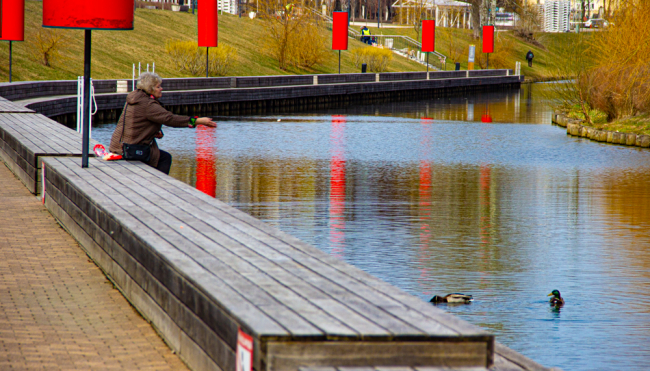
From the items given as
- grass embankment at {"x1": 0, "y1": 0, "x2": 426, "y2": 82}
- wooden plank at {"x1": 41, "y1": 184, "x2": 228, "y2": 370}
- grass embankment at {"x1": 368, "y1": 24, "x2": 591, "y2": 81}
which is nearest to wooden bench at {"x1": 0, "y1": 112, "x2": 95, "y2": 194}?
wooden plank at {"x1": 41, "y1": 184, "x2": 228, "y2": 370}

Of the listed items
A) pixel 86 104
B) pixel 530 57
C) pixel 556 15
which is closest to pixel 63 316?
pixel 86 104

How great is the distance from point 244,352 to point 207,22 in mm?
37741

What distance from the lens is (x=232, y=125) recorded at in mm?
30375

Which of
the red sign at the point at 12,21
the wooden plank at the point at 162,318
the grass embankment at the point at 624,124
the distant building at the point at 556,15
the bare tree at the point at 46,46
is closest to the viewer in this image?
the wooden plank at the point at 162,318

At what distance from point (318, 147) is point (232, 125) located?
744cm

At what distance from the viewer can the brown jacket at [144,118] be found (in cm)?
998

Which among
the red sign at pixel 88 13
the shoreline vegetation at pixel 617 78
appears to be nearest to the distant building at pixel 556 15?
the shoreline vegetation at pixel 617 78

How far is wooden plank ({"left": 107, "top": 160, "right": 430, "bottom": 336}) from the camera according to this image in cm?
443

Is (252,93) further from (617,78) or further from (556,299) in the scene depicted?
(556,299)

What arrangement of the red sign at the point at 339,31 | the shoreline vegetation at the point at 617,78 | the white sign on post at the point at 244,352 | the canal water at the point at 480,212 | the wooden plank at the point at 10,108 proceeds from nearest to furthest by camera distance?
the white sign on post at the point at 244,352 → the canal water at the point at 480,212 → the wooden plank at the point at 10,108 → the shoreline vegetation at the point at 617,78 → the red sign at the point at 339,31

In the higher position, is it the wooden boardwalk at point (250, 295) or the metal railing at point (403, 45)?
the metal railing at point (403, 45)

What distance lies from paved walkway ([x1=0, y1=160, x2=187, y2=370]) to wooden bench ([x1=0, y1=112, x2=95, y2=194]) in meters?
2.46

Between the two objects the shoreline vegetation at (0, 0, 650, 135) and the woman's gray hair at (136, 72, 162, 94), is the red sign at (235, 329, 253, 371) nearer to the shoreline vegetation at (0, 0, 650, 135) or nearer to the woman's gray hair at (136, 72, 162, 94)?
the woman's gray hair at (136, 72, 162, 94)

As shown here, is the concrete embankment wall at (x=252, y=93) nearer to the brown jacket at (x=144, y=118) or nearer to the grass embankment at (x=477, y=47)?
the brown jacket at (x=144, y=118)
